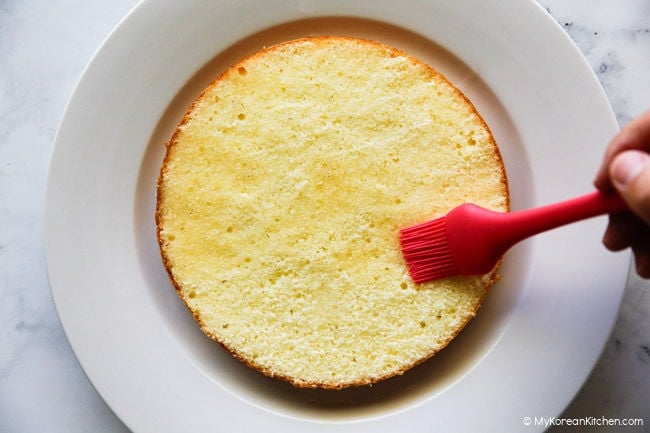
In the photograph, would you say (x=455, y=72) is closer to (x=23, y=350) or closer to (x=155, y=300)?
(x=155, y=300)

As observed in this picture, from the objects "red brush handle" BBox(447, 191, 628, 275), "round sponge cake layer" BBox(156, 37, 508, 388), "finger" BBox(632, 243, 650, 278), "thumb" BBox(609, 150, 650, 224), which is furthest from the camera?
"round sponge cake layer" BBox(156, 37, 508, 388)

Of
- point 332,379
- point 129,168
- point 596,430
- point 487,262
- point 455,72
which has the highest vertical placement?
point 455,72

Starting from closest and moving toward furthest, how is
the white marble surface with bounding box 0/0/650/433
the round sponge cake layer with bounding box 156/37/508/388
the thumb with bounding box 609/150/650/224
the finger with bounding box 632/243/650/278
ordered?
the thumb with bounding box 609/150/650/224
the finger with bounding box 632/243/650/278
the round sponge cake layer with bounding box 156/37/508/388
the white marble surface with bounding box 0/0/650/433

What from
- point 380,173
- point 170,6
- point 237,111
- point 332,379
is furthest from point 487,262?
point 170,6

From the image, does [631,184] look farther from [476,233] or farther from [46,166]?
[46,166]

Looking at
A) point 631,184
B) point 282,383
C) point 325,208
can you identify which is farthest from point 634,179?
point 282,383

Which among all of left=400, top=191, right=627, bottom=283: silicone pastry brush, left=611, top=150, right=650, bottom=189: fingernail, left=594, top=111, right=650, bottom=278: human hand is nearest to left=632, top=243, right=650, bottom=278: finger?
left=594, top=111, right=650, bottom=278: human hand

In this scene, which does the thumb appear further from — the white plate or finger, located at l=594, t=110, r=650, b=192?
the white plate
